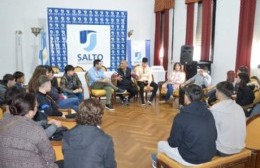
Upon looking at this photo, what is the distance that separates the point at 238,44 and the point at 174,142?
14.1 ft

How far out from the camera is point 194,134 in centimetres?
226

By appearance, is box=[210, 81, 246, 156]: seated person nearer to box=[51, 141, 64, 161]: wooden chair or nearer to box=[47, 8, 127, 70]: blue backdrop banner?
box=[51, 141, 64, 161]: wooden chair

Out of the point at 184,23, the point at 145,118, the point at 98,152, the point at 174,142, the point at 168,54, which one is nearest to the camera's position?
the point at 98,152

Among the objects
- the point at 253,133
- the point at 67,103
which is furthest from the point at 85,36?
the point at 253,133

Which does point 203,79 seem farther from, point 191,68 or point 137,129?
point 137,129

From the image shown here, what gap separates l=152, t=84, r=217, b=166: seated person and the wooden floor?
1.02 m

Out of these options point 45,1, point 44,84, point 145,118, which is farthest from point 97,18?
point 44,84

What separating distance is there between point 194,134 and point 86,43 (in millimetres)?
6366

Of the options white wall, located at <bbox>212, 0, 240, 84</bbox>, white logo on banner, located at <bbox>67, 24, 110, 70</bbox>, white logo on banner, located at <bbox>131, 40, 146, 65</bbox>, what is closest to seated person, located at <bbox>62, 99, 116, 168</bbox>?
white wall, located at <bbox>212, 0, 240, 84</bbox>

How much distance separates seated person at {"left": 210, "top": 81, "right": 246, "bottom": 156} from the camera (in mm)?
2482

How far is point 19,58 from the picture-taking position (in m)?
→ 8.11

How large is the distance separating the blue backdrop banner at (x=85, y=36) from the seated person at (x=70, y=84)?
2646mm

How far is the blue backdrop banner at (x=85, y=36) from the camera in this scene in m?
7.89

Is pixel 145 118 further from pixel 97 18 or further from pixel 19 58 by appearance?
pixel 19 58
